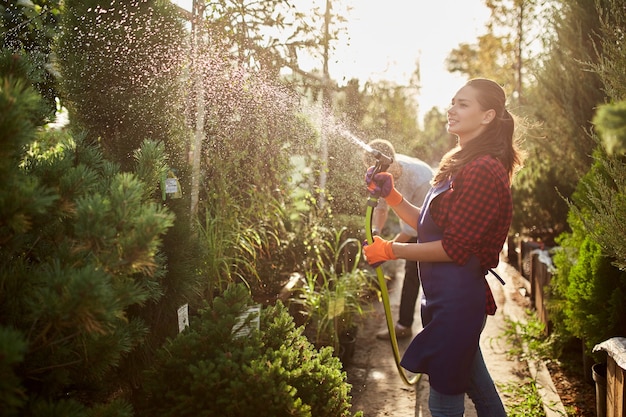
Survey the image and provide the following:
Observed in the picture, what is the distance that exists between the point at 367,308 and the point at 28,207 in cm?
437

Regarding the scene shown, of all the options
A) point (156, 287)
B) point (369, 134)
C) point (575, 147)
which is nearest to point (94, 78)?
point (156, 287)

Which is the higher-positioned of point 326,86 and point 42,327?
point 326,86

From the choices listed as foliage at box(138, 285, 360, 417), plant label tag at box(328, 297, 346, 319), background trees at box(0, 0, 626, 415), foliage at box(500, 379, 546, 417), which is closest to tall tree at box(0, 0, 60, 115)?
background trees at box(0, 0, 626, 415)

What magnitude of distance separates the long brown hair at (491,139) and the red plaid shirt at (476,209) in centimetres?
8

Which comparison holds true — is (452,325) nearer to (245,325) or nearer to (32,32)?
(245,325)

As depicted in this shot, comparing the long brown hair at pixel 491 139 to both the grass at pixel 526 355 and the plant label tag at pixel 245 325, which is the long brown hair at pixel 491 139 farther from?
the grass at pixel 526 355

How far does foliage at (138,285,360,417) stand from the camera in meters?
1.80

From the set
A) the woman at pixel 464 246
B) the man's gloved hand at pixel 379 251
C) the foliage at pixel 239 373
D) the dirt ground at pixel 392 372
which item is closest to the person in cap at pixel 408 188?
the dirt ground at pixel 392 372

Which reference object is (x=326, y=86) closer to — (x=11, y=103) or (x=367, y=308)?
(x=367, y=308)

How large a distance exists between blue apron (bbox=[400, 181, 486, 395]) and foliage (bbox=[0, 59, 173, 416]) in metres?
1.13

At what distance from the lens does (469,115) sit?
220cm

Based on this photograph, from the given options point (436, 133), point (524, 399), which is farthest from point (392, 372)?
point (436, 133)

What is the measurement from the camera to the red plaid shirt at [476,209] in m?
2.00

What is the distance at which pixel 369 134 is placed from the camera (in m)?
7.73
